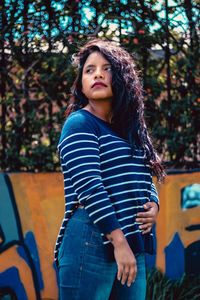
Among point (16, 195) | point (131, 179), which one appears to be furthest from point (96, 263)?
point (16, 195)

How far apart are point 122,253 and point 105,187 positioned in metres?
0.26

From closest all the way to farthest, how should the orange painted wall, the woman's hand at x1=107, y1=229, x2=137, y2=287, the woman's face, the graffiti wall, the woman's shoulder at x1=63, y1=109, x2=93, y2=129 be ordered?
the woman's hand at x1=107, y1=229, x2=137, y2=287, the woman's shoulder at x1=63, y1=109, x2=93, y2=129, the woman's face, the graffiti wall, the orange painted wall

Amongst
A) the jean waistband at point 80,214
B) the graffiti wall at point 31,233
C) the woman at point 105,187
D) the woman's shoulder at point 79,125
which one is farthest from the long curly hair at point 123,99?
the graffiti wall at point 31,233

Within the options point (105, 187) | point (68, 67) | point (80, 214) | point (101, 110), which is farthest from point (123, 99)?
point (68, 67)

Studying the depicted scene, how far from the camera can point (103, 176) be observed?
2.17 meters

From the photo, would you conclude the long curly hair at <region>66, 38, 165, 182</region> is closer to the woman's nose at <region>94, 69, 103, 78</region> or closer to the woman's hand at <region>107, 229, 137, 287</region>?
the woman's nose at <region>94, 69, 103, 78</region>

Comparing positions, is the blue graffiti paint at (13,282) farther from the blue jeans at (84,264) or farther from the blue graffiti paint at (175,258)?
the blue jeans at (84,264)

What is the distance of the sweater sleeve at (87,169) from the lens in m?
2.06

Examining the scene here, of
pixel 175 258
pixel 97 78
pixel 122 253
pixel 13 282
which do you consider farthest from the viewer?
pixel 175 258

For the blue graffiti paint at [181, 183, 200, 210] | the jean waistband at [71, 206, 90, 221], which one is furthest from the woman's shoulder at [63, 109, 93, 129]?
the blue graffiti paint at [181, 183, 200, 210]

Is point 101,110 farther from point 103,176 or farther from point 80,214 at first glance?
point 80,214

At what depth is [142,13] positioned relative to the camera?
14.6 ft

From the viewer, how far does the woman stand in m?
2.08

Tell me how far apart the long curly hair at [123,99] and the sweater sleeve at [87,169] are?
0.20 m
